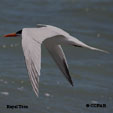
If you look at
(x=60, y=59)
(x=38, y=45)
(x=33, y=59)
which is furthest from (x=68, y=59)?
(x=33, y=59)

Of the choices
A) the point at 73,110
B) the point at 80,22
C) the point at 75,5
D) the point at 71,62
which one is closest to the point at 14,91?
the point at 73,110

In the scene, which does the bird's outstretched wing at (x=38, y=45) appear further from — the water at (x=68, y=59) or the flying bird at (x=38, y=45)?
the water at (x=68, y=59)

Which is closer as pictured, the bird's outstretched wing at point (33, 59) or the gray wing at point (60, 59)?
the bird's outstretched wing at point (33, 59)

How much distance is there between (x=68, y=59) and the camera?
8.61m

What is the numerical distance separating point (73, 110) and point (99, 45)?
2880mm

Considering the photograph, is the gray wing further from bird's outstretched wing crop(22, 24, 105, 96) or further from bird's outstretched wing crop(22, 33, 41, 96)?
bird's outstretched wing crop(22, 33, 41, 96)

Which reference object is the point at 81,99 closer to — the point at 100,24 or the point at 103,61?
the point at 103,61

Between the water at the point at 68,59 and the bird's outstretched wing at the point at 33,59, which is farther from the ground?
the bird's outstretched wing at the point at 33,59

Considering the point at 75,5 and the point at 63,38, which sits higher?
the point at 63,38

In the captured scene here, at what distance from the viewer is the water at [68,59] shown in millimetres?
6926

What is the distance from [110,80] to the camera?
25.9ft

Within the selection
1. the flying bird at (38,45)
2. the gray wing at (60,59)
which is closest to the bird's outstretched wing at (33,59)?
the flying bird at (38,45)

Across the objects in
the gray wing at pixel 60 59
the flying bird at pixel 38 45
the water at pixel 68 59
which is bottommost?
the water at pixel 68 59

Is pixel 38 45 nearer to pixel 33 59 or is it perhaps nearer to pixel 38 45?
pixel 38 45
